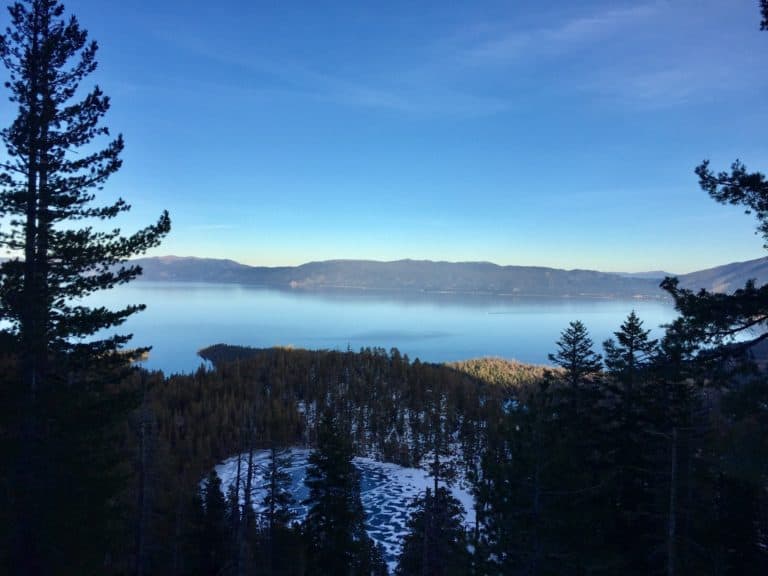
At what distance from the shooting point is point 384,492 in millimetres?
49719

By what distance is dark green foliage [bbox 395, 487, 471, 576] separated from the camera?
17.9m

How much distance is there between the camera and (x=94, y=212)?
13922mm

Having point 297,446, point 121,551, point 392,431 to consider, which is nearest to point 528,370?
point 392,431

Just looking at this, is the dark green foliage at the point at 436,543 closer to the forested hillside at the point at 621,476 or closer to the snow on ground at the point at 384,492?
the forested hillside at the point at 621,476

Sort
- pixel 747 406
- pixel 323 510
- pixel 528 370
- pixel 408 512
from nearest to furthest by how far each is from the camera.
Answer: pixel 747 406
pixel 323 510
pixel 408 512
pixel 528 370

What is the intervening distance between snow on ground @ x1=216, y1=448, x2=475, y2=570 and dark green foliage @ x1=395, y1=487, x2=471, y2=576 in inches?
346

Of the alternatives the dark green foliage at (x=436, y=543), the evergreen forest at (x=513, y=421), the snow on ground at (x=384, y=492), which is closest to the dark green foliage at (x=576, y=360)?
the evergreen forest at (x=513, y=421)

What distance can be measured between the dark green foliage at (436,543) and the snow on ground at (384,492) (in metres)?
8.80

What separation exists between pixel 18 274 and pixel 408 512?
136 ft

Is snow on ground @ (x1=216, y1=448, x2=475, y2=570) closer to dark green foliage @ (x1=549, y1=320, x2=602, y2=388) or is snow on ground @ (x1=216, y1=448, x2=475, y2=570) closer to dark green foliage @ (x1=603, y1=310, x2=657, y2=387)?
dark green foliage @ (x1=549, y1=320, x2=602, y2=388)

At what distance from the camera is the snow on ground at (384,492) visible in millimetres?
39625

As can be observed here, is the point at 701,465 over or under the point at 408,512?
over

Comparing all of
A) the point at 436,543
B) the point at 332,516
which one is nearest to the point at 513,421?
the point at 436,543

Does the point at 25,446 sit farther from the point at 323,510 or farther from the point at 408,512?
the point at 408,512
